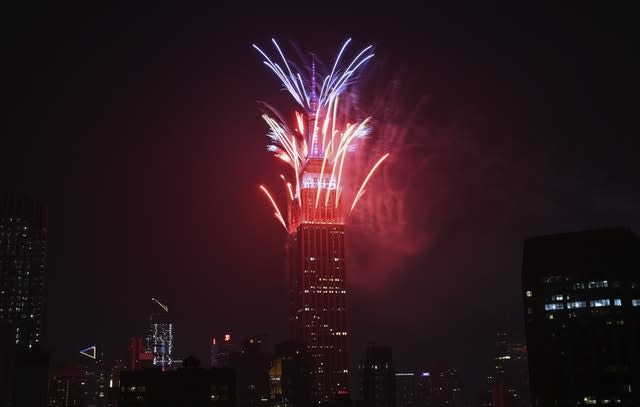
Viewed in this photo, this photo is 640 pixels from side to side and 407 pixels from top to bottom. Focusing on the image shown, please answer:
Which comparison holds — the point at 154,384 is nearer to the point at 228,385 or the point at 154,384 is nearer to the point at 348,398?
the point at 228,385

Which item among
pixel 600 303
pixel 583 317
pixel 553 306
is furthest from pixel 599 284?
pixel 553 306

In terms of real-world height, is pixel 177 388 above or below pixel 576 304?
below

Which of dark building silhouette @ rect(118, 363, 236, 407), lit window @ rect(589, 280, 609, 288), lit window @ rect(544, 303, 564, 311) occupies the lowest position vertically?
dark building silhouette @ rect(118, 363, 236, 407)

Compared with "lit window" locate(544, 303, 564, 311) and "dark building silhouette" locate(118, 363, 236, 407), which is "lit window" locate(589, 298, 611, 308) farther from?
"dark building silhouette" locate(118, 363, 236, 407)

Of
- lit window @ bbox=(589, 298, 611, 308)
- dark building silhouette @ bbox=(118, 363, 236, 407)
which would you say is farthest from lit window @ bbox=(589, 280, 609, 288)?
dark building silhouette @ bbox=(118, 363, 236, 407)

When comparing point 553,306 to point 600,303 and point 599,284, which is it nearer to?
point 600,303

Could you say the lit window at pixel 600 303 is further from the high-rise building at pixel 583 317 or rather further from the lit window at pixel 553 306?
the lit window at pixel 553 306

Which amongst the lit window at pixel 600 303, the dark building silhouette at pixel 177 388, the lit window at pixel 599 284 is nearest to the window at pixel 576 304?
the lit window at pixel 600 303
